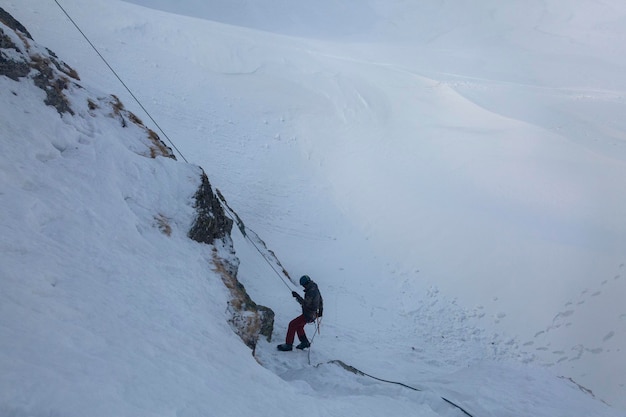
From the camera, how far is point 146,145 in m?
6.95

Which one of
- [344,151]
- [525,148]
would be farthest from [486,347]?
[525,148]

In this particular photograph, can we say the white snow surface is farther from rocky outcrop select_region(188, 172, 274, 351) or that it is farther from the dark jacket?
the dark jacket

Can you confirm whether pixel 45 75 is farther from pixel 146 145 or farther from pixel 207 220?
pixel 207 220

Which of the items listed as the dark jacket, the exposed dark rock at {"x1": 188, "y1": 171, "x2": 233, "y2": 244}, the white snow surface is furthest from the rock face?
the dark jacket

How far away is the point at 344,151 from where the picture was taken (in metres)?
14.2

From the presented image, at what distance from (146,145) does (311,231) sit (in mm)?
5257

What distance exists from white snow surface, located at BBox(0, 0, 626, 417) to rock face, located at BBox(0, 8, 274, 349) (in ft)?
0.63

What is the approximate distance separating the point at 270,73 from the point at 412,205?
8.09 meters

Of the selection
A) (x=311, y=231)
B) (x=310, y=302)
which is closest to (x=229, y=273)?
(x=310, y=302)

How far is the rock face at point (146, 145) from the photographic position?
5.58 metres

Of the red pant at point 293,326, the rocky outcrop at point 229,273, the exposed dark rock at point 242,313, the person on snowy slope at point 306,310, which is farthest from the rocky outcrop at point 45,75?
the red pant at point 293,326

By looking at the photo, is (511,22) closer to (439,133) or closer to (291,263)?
(439,133)

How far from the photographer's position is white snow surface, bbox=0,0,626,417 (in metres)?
3.79

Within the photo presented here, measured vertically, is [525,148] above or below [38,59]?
below
